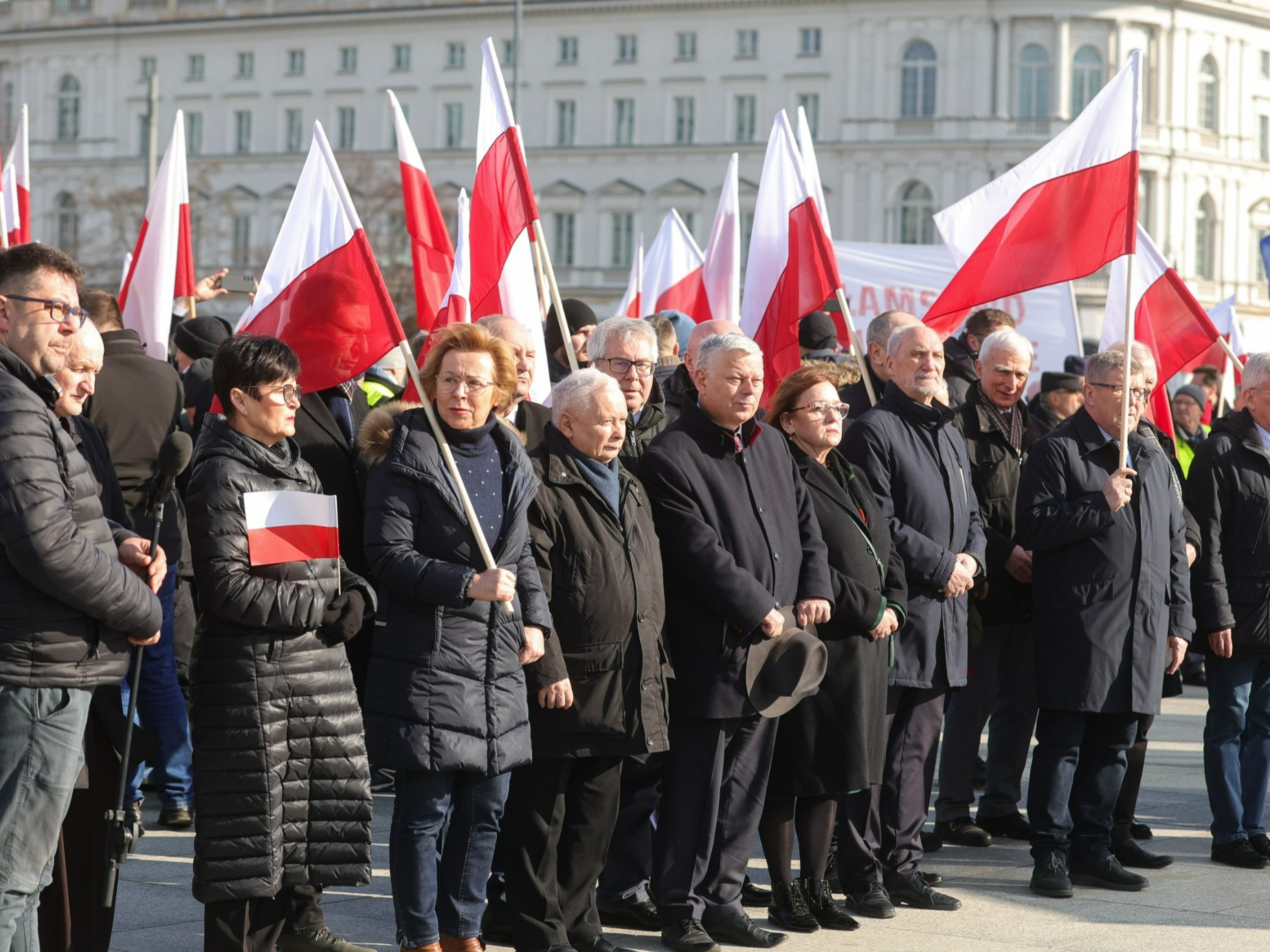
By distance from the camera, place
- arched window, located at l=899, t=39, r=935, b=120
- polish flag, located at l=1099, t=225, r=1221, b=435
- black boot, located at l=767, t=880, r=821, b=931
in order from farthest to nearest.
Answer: arched window, located at l=899, t=39, r=935, b=120
polish flag, located at l=1099, t=225, r=1221, b=435
black boot, located at l=767, t=880, r=821, b=931

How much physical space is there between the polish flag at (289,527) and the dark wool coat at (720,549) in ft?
3.96

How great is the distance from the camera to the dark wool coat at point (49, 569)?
4.26m

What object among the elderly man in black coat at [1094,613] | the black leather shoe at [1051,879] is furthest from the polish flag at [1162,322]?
the black leather shoe at [1051,879]

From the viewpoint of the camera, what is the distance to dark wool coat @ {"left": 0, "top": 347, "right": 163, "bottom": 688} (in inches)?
168

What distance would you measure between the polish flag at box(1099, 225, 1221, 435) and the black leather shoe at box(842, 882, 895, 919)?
349 centimetres

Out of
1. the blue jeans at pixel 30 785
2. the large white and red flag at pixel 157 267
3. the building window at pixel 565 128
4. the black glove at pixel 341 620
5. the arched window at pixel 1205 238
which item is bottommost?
the blue jeans at pixel 30 785

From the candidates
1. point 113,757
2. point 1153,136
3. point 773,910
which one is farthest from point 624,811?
point 1153,136

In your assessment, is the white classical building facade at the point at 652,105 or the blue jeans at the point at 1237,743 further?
the white classical building facade at the point at 652,105

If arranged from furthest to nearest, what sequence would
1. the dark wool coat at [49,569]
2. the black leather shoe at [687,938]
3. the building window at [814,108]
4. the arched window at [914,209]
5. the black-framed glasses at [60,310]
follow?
1. the building window at [814,108]
2. the arched window at [914,209]
3. the black leather shoe at [687,938]
4. the black-framed glasses at [60,310]
5. the dark wool coat at [49,569]

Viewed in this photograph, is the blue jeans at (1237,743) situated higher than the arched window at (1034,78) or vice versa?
the arched window at (1034,78)

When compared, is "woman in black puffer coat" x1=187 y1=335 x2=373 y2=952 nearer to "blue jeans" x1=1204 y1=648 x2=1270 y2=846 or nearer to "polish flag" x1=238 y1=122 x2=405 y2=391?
"polish flag" x1=238 y1=122 x2=405 y2=391

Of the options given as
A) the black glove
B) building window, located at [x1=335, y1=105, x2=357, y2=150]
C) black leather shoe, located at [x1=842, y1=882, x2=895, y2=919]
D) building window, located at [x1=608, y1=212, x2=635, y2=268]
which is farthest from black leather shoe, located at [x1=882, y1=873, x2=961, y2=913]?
building window, located at [x1=335, y1=105, x2=357, y2=150]

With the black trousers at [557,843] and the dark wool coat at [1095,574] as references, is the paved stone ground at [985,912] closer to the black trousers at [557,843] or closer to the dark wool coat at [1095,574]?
the black trousers at [557,843]

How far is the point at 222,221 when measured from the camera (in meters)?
75.4
